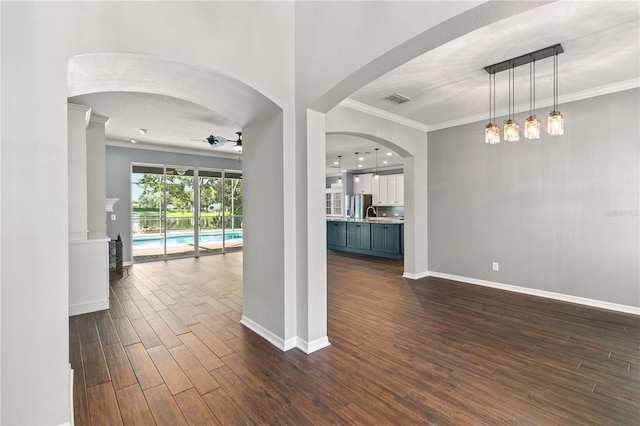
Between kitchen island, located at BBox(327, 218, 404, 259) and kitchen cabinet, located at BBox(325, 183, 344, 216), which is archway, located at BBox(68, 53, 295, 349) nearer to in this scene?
kitchen island, located at BBox(327, 218, 404, 259)

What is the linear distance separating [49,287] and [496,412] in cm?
280

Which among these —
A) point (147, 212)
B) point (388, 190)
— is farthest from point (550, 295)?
point (147, 212)

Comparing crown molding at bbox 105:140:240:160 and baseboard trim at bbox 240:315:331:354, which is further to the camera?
crown molding at bbox 105:140:240:160

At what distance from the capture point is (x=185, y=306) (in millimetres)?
3932

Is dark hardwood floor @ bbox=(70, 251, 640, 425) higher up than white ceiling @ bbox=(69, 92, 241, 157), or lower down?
lower down

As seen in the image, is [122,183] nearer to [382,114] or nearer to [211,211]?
[211,211]

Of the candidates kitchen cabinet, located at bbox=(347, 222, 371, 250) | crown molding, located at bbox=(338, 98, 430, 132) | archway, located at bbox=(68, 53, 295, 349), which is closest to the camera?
archway, located at bbox=(68, 53, 295, 349)

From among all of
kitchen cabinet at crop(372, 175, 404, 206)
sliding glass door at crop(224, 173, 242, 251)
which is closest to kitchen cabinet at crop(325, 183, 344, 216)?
kitchen cabinet at crop(372, 175, 404, 206)

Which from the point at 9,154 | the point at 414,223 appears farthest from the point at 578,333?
the point at 9,154

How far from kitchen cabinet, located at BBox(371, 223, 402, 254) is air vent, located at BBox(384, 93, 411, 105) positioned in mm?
3692

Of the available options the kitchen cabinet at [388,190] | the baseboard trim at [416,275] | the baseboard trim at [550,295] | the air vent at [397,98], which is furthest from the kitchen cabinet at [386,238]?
the air vent at [397,98]

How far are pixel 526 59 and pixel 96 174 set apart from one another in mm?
6156

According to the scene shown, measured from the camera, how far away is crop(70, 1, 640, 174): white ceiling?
2.44m

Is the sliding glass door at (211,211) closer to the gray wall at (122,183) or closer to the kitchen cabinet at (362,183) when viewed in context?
the gray wall at (122,183)
